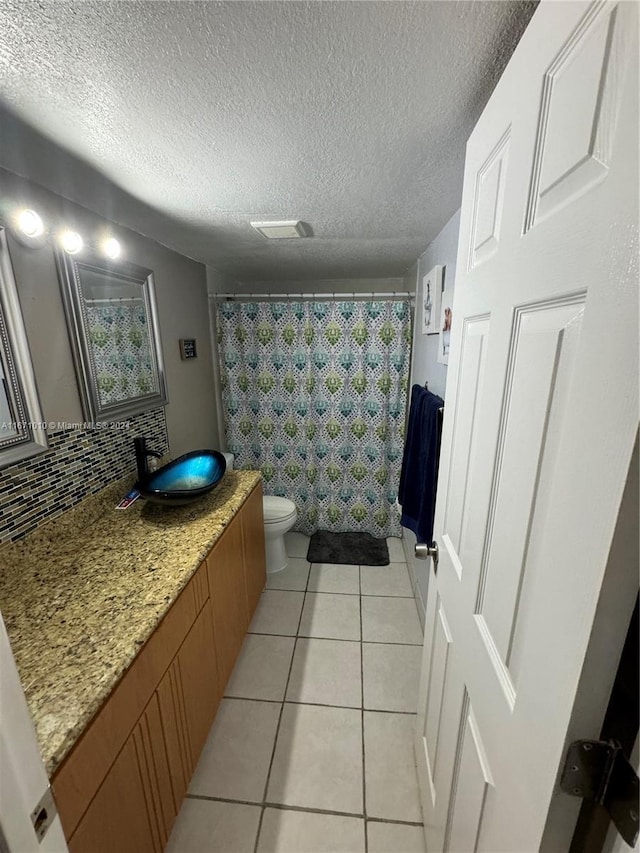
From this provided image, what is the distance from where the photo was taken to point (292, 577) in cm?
230

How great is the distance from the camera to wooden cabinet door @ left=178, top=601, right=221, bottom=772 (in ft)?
3.73

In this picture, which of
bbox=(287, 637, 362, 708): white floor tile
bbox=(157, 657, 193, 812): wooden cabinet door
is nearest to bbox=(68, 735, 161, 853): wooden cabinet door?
bbox=(157, 657, 193, 812): wooden cabinet door

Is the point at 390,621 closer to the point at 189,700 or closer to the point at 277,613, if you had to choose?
the point at 277,613

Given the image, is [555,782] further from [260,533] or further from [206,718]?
[260,533]

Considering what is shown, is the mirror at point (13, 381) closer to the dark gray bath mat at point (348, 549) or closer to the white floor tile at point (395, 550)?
the dark gray bath mat at point (348, 549)

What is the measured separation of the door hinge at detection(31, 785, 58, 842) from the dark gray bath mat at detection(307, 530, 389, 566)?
6.69 ft

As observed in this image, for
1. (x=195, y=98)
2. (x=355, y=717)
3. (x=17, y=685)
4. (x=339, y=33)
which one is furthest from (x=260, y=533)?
(x=339, y=33)

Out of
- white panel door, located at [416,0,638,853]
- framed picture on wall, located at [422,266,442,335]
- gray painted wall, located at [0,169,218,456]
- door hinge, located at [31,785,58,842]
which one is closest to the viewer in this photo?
white panel door, located at [416,0,638,853]

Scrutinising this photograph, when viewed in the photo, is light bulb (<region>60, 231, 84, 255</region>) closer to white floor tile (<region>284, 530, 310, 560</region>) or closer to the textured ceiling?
the textured ceiling

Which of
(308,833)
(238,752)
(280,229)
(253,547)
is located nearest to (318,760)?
(308,833)

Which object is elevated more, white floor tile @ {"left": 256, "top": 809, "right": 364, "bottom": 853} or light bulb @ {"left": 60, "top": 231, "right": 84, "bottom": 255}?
light bulb @ {"left": 60, "top": 231, "right": 84, "bottom": 255}

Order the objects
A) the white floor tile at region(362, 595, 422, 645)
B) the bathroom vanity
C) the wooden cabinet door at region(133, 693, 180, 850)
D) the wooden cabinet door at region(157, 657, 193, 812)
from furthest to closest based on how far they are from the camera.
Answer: the white floor tile at region(362, 595, 422, 645) → the wooden cabinet door at region(157, 657, 193, 812) → the wooden cabinet door at region(133, 693, 180, 850) → the bathroom vanity

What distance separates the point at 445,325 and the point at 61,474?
5.53 feet

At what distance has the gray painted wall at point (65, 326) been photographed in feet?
3.71
